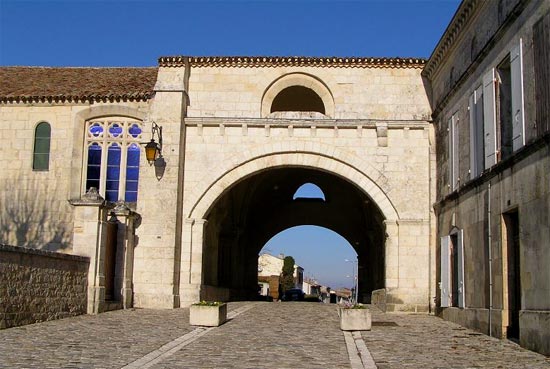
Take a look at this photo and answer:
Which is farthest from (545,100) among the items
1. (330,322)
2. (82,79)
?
(82,79)

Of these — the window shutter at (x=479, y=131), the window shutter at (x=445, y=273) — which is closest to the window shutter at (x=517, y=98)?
the window shutter at (x=479, y=131)

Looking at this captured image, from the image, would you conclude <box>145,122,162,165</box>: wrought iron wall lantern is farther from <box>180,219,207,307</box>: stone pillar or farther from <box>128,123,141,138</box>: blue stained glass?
<box>180,219,207,307</box>: stone pillar

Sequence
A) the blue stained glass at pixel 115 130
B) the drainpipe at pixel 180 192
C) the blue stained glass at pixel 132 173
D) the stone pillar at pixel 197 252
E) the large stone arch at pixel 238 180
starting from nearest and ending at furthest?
the drainpipe at pixel 180 192 → the large stone arch at pixel 238 180 → the stone pillar at pixel 197 252 → the blue stained glass at pixel 132 173 → the blue stained glass at pixel 115 130

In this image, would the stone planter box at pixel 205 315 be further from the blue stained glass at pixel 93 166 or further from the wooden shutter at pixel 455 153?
the blue stained glass at pixel 93 166

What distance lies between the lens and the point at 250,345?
11.4 meters

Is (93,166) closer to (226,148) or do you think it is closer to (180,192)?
(180,192)

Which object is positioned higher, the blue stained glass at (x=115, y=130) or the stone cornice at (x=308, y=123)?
the stone cornice at (x=308, y=123)

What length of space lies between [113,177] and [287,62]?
619cm

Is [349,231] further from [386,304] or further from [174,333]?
[174,333]

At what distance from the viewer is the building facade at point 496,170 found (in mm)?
11086

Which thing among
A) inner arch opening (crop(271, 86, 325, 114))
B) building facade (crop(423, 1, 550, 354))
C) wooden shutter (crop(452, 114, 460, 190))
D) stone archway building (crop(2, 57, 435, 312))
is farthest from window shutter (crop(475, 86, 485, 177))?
inner arch opening (crop(271, 86, 325, 114))

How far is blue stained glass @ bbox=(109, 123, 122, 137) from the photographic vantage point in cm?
2102

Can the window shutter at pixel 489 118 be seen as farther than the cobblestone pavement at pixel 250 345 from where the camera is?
Yes

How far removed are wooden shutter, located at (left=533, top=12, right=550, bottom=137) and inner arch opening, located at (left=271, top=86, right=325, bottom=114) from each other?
12.0m
